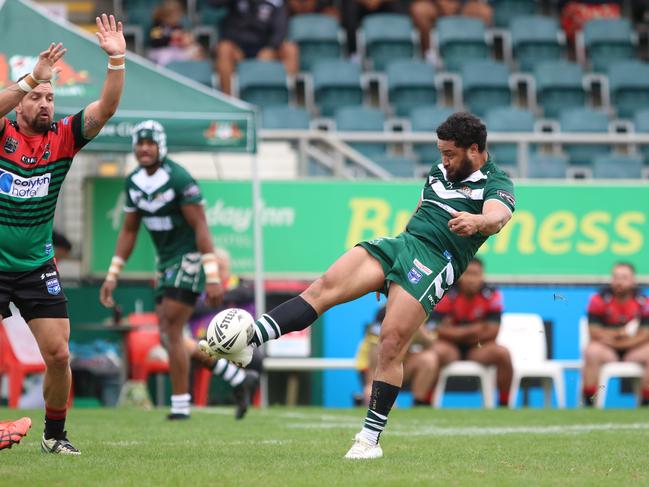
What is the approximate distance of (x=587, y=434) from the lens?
9820mm

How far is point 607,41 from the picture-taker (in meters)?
22.7

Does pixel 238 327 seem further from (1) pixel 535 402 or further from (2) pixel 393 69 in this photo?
(2) pixel 393 69

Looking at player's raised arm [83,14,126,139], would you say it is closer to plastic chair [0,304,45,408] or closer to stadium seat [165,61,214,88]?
plastic chair [0,304,45,408]

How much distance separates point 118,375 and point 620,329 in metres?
5.81

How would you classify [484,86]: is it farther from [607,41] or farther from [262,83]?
[262,83]

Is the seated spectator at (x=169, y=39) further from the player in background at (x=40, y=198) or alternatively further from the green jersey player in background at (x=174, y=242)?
the player in background at (x=40, y=198)

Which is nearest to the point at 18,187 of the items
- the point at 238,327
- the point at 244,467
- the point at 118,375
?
the point at 238,327

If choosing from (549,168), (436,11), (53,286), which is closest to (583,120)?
(549,168)

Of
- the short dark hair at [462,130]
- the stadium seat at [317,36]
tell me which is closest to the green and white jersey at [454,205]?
the short dark hair at [462,130]

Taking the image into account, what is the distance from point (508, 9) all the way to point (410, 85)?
3.51 meters

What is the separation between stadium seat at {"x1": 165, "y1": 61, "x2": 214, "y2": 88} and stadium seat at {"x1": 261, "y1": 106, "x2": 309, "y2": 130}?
55.4 inches

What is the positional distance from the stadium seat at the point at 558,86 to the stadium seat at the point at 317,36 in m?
3.30

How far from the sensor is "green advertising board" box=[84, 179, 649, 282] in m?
16.5

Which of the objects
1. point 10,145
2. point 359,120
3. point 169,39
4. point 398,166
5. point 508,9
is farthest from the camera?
point 508,9
